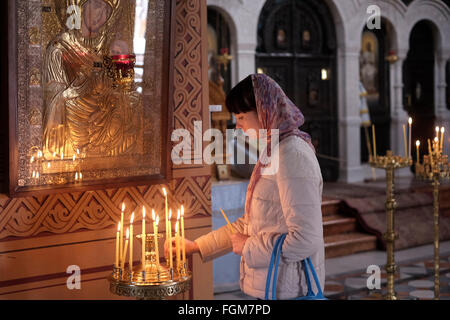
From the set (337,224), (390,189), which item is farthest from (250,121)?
(337,224)

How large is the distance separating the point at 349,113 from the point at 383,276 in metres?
4.79

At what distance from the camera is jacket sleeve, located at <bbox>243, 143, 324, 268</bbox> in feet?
7.42

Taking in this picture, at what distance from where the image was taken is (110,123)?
3041 millimetres

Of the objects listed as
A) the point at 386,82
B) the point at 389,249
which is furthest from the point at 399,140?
the point at 389,249

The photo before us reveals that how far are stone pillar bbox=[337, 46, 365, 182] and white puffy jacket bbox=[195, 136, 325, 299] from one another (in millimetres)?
8350

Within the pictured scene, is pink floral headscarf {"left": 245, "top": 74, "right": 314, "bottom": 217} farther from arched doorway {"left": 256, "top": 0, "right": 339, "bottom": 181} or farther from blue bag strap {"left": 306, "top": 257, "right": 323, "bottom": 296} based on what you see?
arched doorway {"left": 256, "top": 0, "right": 339, "bottom": 181}

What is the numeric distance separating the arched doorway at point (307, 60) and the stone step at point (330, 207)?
2.43 m

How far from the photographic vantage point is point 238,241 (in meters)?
2.54

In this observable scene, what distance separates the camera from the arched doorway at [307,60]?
403 inches

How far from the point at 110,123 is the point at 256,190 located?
935mm

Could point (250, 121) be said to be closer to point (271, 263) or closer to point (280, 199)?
point (280, 199)

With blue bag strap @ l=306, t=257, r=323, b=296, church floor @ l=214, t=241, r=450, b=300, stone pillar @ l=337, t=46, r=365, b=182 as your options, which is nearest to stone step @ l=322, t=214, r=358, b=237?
church floor @ l=214, t=241, r=450, b=300

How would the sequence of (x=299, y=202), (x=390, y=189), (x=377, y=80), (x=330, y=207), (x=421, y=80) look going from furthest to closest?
(x=421, y=80)
(x=377, y=80)
(x=330, y=207)
(x=390, y=189)
(x=299, y=202)

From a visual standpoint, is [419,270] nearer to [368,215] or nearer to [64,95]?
[368,215]
